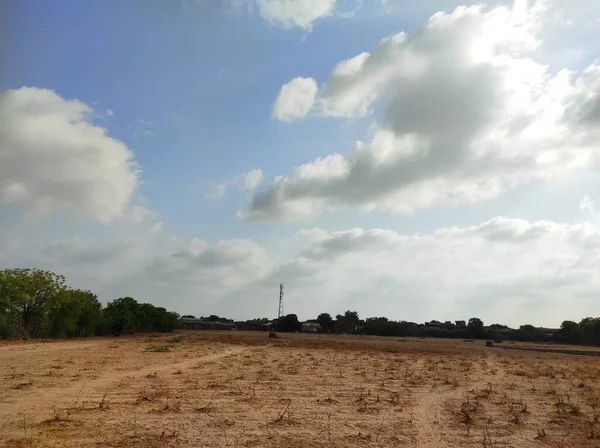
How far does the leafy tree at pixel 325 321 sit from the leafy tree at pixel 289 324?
17.9 meters

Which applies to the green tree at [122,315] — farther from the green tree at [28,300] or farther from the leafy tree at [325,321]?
the leafy tree at [325,321]

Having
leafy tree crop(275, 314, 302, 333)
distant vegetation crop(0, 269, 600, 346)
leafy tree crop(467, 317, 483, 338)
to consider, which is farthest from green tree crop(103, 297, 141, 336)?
leafy tree crop(467, 317, 483, 338)

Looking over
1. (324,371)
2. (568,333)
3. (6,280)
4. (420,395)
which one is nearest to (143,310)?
(6,280)

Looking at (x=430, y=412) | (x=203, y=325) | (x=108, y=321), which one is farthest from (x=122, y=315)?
(x=203, y=325)

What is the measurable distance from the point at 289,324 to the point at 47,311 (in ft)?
272

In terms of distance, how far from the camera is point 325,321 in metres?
150

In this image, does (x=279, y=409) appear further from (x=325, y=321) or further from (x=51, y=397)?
(x=325, y=321)

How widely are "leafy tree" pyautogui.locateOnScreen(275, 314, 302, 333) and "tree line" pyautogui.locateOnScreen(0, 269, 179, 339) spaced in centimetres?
5905

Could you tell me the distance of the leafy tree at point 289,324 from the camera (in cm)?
12950

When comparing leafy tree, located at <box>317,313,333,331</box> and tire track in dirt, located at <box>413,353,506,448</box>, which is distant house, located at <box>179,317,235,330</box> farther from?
tire track in dirt, located at <box>413,353,506,448</box>

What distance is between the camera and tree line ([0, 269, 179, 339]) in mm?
46750

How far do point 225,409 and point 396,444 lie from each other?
4702 millimetres

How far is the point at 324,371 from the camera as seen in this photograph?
22953 mm

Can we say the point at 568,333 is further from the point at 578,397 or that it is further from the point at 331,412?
the point at 331,412
